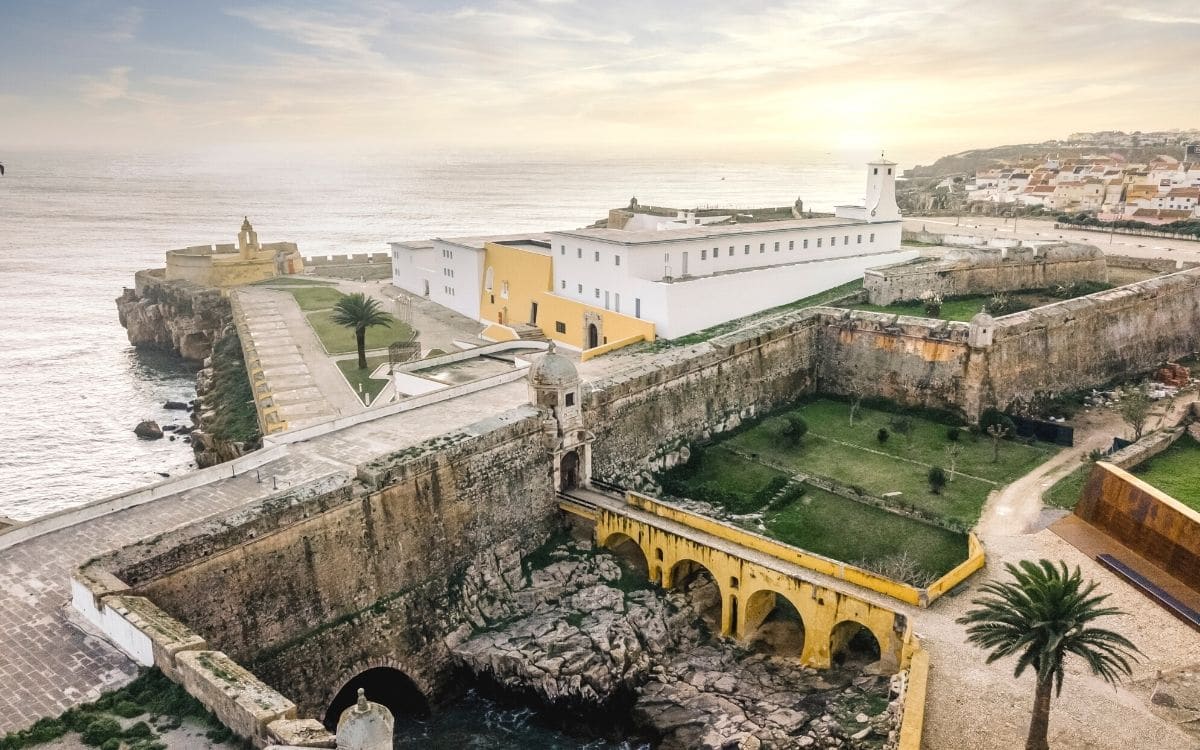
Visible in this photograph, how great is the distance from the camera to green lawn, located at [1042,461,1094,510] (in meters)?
24.5

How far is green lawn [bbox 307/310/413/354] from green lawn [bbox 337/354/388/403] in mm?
1963

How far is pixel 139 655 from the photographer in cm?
1480

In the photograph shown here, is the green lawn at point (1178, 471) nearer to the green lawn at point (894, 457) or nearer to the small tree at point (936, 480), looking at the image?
the green lawn at point (894, 457)

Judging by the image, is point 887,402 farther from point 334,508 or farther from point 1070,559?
point 334,508

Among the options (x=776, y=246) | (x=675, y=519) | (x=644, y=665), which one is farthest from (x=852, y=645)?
(x=776, y=246)

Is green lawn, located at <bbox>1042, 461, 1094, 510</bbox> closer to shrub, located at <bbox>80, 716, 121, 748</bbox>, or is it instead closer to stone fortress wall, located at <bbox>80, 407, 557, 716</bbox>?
stone fortress wall, located at <bbox>80, 407, 557, 716</bbox>

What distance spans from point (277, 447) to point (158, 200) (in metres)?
180

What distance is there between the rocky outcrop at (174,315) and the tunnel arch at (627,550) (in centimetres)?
3734

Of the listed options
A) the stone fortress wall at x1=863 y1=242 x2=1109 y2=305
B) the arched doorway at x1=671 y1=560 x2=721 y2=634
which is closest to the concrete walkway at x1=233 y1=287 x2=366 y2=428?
the arched doorway at x1=671 y1=560 x2=721 y2=634

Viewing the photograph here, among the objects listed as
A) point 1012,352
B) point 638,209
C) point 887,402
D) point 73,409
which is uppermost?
point 638,209

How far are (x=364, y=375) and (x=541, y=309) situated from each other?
876 cm

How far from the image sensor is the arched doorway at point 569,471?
25359 millimetres

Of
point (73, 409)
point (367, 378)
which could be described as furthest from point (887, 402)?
point (73, 409)

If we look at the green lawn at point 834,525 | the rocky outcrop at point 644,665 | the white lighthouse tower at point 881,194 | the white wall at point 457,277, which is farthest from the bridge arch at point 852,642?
the white wall at point 457,277
